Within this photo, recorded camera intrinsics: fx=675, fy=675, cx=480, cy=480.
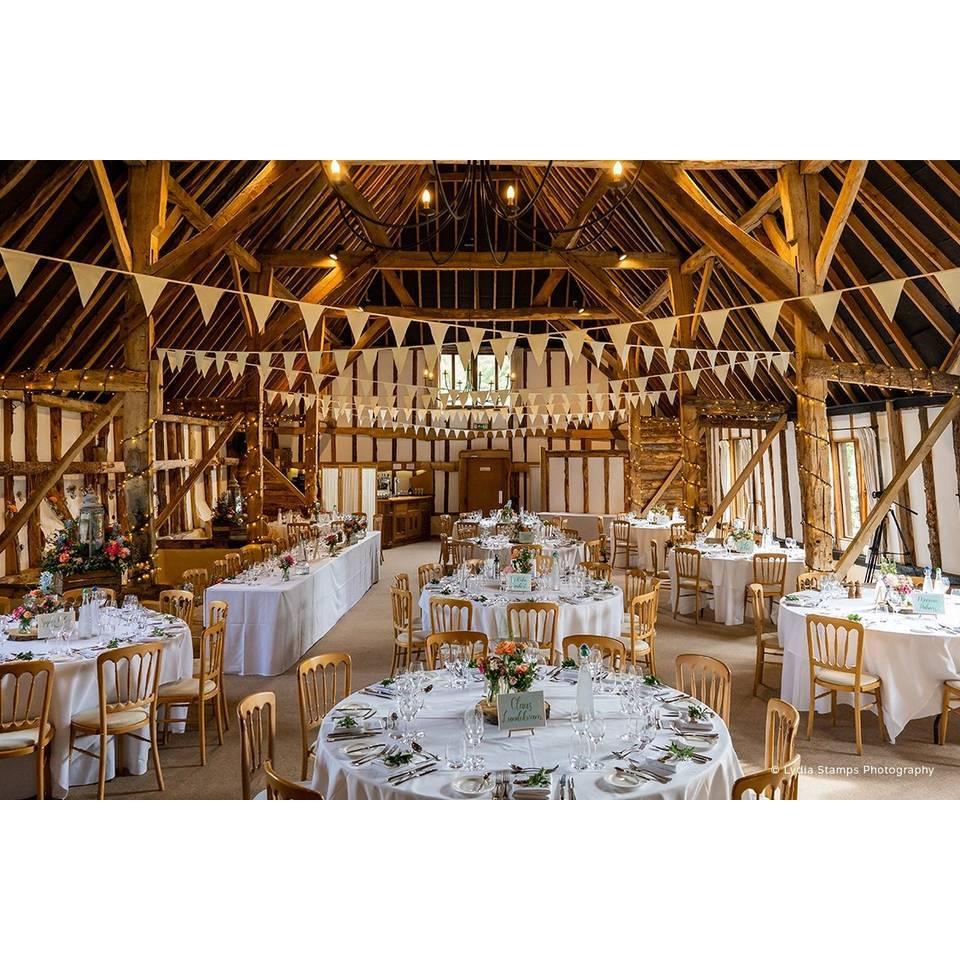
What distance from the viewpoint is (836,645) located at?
510 centimetres

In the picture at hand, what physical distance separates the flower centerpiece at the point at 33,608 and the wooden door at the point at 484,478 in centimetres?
1592

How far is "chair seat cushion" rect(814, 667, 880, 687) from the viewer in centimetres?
506

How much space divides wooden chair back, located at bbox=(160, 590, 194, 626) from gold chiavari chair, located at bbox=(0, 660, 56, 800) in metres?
1.72

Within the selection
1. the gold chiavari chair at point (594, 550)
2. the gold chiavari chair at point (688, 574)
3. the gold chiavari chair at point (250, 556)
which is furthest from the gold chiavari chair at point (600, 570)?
the gold chiavari chair at point (250, 556)

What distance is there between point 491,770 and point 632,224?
11.6 m

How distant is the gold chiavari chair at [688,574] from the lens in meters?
9.23

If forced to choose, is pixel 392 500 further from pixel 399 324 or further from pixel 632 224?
pixel 399 324

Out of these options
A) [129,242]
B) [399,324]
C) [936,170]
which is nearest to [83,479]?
[129,242]

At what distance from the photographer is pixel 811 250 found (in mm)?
6945

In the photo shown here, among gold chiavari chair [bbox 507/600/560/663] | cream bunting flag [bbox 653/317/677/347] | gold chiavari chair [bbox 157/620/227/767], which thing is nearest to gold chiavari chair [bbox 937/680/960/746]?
gold chiavari chair [bbox 507/600/560/663]

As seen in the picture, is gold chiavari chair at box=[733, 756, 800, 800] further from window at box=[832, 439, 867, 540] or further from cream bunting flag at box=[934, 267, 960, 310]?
window at box=[832, 439, 867, 540]

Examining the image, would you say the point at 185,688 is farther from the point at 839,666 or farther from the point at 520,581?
the point at 839,666

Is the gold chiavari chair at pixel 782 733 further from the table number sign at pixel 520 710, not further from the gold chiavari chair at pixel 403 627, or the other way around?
the gold chiavari chair at pixel 403 627

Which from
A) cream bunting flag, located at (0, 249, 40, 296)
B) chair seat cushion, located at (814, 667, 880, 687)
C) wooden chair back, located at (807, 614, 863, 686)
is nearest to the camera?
cream bunting flag, located at (0, 249, 40, 296)
